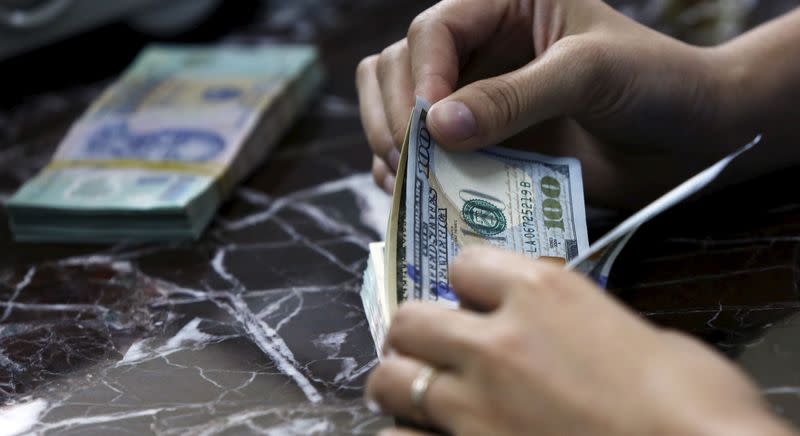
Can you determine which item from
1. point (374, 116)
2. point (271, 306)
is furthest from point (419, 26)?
point (271, 306)

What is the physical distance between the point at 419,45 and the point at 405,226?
0.23 m

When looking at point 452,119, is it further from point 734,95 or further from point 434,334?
point 734,95

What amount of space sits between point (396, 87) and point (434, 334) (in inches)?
15.4

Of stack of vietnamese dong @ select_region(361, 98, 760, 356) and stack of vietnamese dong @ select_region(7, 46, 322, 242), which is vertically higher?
stack of vietnamese dong @ select_region(7, 46, 322, 242)

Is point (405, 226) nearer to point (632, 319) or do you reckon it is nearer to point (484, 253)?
point (484, 253)

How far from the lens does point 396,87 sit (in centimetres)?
89

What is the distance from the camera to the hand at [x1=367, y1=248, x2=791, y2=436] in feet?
1.60

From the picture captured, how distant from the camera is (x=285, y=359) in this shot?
0.74 m

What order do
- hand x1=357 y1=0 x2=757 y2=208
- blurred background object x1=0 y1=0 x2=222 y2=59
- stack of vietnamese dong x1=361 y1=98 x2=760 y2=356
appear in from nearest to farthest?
stack of vietnamese dong x1=361 y1=98 x2=760 y2=356
hand x1=357 y1=0 x2=757 y2=208
blurred background object x1=0 y1=0 x2=222 y2=59

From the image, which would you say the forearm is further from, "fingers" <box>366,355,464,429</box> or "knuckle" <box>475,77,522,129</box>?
"fingers" <box>366,355,464,429</box>

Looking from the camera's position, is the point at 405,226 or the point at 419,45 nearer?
the point at 405,226

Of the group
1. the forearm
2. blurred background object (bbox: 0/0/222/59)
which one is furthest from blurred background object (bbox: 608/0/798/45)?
blurred background object (bbox: 0/0/222/59)

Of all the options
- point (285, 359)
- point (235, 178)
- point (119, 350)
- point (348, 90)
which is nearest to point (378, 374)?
point (285, 359)

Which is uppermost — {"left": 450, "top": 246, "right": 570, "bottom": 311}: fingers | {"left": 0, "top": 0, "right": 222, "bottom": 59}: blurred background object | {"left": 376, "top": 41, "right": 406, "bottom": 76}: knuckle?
{"left": 0, "top": 0, "right": 222, "bottom": 59}: blurred background object
